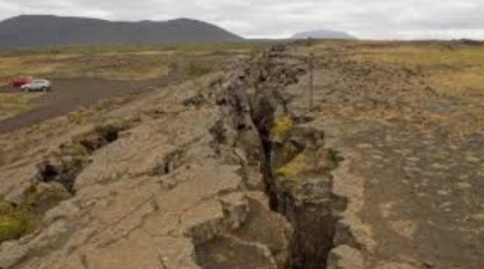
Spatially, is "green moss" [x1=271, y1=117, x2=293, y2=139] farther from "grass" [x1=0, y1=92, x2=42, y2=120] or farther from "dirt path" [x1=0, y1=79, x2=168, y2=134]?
"grass" [x1=0, y1=92, x2=42, y2=120]

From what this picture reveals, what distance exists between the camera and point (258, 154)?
1156 inches

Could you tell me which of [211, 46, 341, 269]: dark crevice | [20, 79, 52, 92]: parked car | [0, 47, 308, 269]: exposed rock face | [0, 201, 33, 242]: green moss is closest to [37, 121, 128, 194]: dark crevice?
[0, 47, 308, 269]: exposed rock face

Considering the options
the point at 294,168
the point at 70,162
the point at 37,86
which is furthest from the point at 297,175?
the point at 37,86

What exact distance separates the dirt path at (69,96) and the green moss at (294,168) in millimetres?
26607

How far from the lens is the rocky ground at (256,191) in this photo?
14.8 m

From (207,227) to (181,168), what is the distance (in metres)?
4.74

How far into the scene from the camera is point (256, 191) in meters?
19.7

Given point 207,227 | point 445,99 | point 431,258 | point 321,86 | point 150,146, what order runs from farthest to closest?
point 321,86, point 445,99, point 150,146, point 207,227, point 431,258

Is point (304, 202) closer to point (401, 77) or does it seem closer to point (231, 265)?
point (231, 265)

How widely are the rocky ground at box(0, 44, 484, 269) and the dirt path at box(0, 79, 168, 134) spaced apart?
19.4 m

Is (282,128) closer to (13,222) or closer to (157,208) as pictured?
(157,208)

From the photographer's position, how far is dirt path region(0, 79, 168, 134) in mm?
50562

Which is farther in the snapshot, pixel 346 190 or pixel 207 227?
pixel 346 190

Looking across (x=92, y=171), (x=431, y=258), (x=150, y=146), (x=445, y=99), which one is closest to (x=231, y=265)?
(x=431, y=258)
